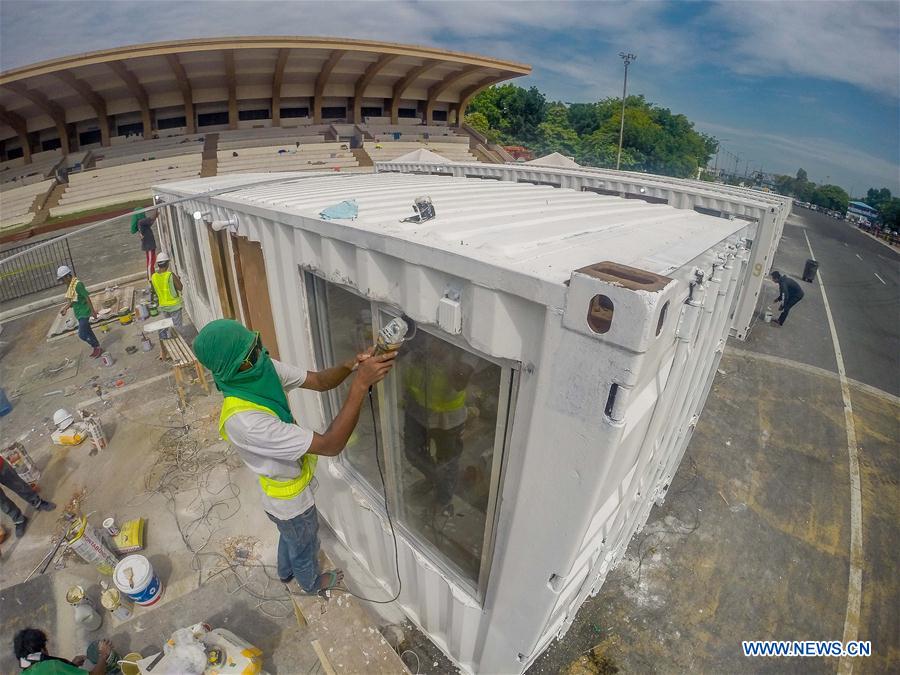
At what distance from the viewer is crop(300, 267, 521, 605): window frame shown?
5.62 feet

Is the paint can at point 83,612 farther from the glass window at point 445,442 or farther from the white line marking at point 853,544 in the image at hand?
the white line marking at point 853,544

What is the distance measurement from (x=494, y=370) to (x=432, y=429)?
76cm

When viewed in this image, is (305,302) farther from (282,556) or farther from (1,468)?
(1,468)

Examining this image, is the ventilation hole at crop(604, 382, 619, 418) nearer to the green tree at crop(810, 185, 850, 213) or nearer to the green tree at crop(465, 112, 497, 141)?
the green tree at crop(465, 112, 497, 141)

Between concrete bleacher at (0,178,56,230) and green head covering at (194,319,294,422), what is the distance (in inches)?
847

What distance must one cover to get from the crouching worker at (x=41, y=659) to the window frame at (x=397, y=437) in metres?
1.68

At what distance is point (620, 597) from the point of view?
130 inches

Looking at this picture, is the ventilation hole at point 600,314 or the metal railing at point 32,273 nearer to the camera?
the ventilation hole at point 600,314

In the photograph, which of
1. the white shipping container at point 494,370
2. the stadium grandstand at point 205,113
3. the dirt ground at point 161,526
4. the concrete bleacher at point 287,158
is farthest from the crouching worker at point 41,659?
the concrete bleacher at point 287,158

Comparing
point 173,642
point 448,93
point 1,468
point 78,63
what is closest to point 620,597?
point 173,642

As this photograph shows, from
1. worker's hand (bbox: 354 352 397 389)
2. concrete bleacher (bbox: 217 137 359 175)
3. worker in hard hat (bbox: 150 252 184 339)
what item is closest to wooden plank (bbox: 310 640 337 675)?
worker's hand (bbox: 354 352 397 389)

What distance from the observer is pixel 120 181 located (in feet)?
63.4

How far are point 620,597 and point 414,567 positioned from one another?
1.86 m

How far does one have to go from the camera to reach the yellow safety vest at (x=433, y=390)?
80.3 inches
